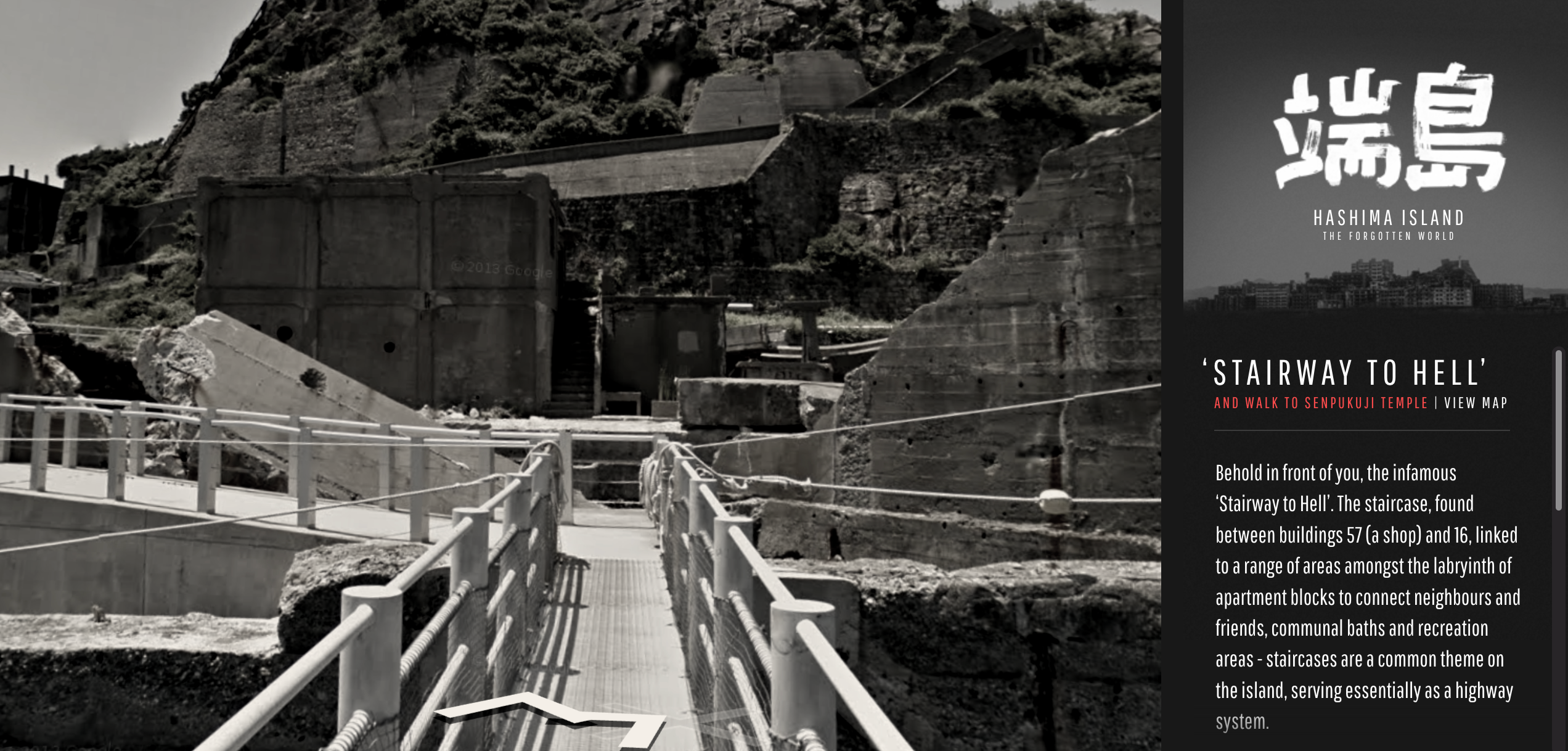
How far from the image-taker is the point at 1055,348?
9.48 m

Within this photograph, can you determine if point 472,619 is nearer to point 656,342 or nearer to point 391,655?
point 391,655

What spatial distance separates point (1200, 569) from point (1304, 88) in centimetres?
306

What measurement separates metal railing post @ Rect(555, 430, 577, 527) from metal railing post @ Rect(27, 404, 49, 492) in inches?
180

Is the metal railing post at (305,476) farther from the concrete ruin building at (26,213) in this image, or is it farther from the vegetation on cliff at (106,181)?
the concrete ruin building at (26,213)

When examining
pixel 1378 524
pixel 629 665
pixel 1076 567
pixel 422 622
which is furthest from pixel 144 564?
pixel 1378 524

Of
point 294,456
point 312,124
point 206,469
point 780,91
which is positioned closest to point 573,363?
point 294,456

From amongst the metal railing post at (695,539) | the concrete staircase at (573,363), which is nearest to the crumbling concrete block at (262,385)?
the metal railing post at (695,539)

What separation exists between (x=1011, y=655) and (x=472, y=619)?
4.28 metres

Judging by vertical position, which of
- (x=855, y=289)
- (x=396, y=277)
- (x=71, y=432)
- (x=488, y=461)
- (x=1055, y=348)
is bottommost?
(x=488, y=461)

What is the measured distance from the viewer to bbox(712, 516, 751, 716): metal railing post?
3.69 meters

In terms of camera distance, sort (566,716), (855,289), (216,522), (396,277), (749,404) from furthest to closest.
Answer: (855,289), (396,277), (749,404), (216,522), (566,716)

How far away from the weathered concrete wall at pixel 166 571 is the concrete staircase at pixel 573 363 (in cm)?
1468

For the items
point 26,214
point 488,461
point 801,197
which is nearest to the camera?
point 488,461

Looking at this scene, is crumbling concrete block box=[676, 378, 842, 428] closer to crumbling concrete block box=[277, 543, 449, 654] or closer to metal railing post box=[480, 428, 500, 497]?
metal railing post box=[480, 428, 500, 497]
